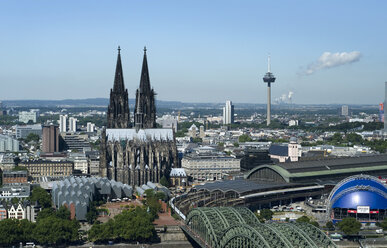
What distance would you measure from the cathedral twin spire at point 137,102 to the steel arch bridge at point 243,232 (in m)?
43.2

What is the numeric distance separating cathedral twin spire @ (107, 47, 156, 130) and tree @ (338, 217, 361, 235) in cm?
4194

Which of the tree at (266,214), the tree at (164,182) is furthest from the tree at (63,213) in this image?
the tree at (164,182)

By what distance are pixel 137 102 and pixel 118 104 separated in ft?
8.71

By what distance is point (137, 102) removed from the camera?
362ft

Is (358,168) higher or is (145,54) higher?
(145,54)

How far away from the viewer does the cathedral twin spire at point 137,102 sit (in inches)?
4299

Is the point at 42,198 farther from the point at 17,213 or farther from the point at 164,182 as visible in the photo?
the point at 164,182

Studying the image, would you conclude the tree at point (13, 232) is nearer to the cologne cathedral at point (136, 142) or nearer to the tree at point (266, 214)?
the tree at point (266, 214)

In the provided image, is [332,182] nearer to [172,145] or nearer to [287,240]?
[172,145]

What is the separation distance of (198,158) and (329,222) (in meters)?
47.6

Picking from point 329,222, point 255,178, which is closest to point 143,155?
point 255,178

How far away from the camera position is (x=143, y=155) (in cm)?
10388

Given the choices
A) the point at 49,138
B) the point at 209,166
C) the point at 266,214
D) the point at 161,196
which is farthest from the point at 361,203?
the point at 49,138

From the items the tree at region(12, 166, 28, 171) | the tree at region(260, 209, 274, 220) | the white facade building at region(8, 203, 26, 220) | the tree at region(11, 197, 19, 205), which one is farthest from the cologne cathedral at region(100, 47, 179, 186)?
the tree at region(260, 209, 274, 220)
